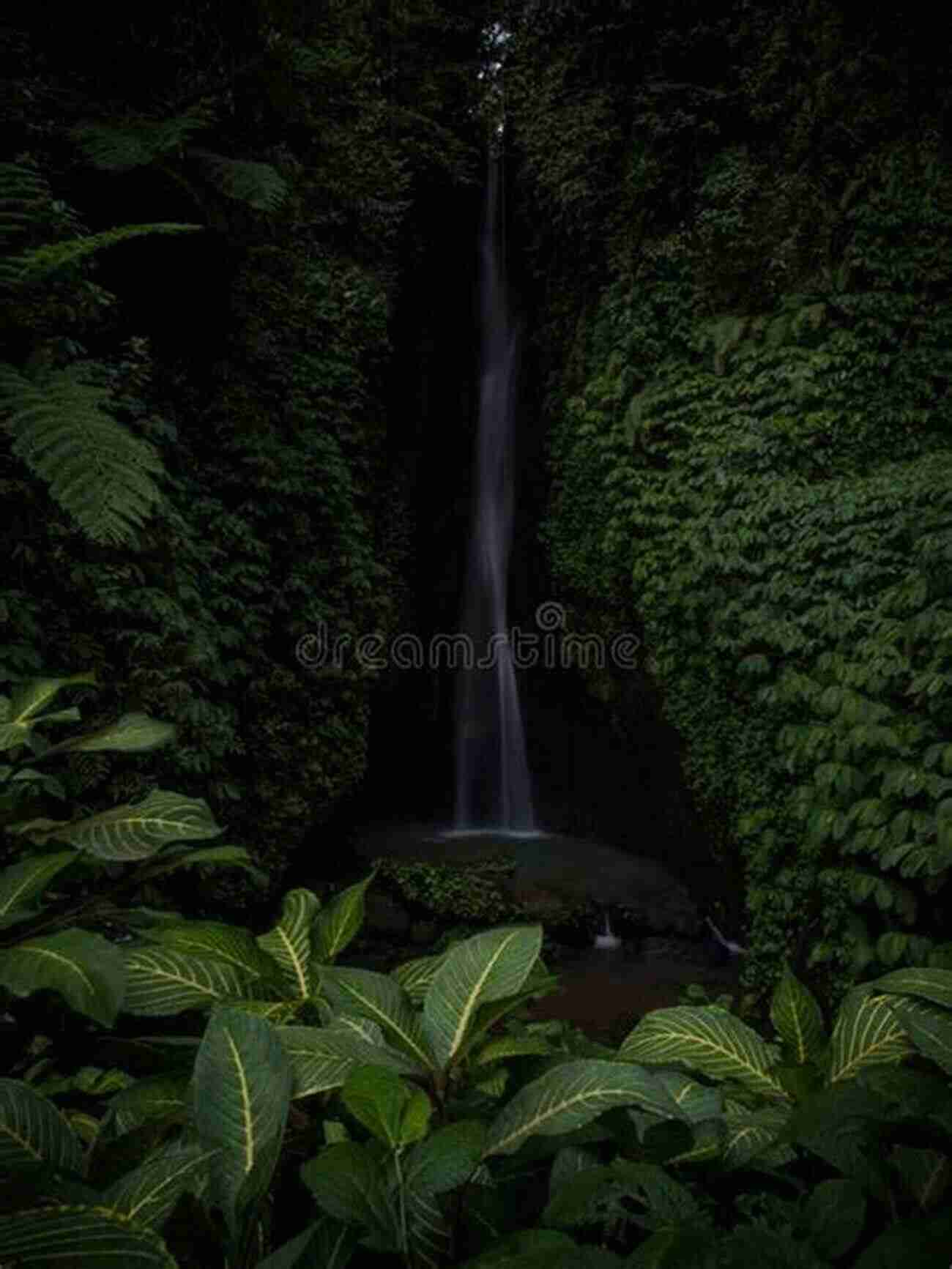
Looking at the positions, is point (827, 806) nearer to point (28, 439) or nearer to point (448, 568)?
point (28, 439)

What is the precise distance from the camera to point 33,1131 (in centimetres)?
92

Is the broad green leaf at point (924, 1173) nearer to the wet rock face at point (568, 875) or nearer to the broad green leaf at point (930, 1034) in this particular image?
the broad green leaf at point (930, 1034)

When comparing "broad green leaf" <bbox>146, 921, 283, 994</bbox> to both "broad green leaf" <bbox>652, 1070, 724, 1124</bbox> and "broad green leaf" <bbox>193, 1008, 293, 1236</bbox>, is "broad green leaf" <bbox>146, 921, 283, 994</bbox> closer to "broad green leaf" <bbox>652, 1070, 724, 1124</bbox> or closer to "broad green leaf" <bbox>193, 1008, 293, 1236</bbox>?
"broad green leaf" <bbox>193, 1008, 293, 1236</bbox>

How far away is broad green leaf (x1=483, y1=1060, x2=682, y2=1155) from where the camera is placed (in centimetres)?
92

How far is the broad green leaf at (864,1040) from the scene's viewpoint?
3.86 feet

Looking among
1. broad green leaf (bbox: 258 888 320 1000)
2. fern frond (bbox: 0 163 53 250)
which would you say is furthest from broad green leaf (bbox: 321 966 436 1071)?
fern frond (bbox: 0 163 53 250)

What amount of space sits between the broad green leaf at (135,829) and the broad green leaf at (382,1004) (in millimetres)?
574

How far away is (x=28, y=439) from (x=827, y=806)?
4286 millimetres

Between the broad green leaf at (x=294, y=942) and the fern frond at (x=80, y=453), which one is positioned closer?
the broad green leaf at (x=294, y=942)

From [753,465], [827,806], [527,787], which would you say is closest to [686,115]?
[753,465]

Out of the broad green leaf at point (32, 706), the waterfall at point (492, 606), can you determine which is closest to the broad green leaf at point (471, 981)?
the broad green leaf at point (32, 706)

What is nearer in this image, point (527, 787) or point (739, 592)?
point (739, 592)

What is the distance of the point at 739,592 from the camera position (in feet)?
18.6

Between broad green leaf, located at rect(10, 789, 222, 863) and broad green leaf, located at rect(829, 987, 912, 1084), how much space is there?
1.15 meters
